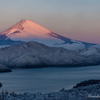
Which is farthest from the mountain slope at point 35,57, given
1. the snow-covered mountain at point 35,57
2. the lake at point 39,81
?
the lake at point 39,81

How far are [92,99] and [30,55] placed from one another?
36.5 meters

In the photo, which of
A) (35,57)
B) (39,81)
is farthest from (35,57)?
(39,81)

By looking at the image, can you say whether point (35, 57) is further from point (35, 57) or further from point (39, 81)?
point (39, 81)

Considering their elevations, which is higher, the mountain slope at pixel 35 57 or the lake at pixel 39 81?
the mountain slope at pixel 35 57

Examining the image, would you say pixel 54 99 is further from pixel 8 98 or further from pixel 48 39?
pixel 48 39

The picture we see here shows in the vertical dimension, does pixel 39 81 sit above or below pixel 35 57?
below

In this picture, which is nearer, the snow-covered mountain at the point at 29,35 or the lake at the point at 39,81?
the lake at the point at 39,81

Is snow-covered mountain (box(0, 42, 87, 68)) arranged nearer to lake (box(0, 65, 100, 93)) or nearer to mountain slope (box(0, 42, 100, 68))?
mountain slope (box(0, 42, 100, 68))

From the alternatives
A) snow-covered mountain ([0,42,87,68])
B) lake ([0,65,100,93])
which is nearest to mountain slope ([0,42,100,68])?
snow-covered mountain ([0,42,87,68])

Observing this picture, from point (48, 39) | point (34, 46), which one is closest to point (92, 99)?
point (34, 46)

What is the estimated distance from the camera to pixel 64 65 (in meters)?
43.9

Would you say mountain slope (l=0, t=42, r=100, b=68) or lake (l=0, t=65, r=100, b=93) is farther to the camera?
mountain slope (l=0, t=42, r=100, b=68)

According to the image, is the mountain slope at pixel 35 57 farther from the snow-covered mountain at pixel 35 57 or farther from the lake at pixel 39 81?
the lake at pixel 39 81

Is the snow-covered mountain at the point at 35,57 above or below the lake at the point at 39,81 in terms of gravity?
above
